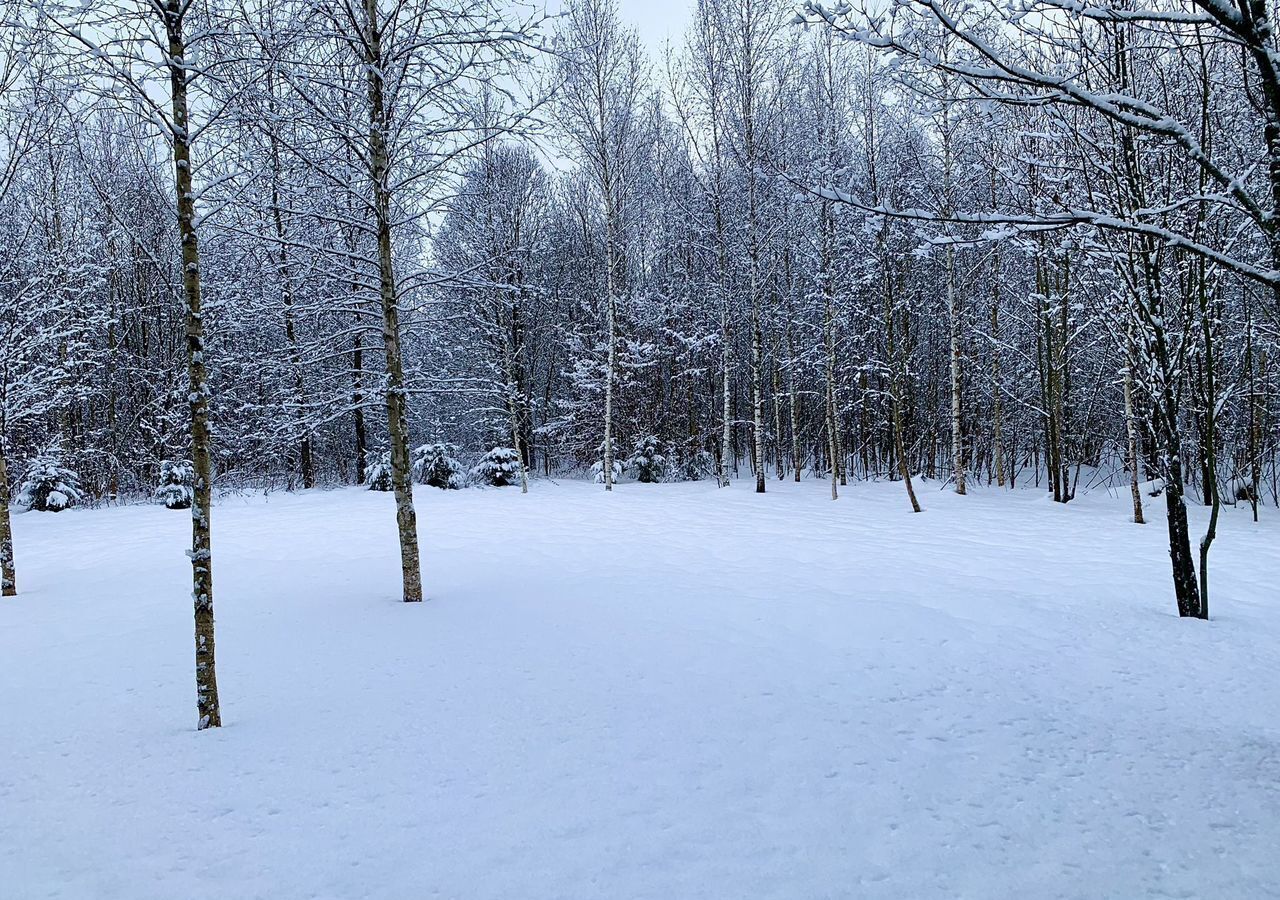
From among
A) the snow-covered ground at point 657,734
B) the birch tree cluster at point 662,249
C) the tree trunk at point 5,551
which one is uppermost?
the birch tree cluster at point 662,249

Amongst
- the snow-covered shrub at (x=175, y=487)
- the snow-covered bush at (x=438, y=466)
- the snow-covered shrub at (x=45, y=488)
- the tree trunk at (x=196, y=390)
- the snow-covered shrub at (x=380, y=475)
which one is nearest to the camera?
the tree trunk at (x=196, y=390)

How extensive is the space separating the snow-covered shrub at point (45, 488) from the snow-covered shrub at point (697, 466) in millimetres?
16556

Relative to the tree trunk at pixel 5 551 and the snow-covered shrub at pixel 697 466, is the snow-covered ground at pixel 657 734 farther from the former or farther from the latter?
the snow-covered shrub at pixel 697 466

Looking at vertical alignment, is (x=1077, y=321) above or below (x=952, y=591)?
above

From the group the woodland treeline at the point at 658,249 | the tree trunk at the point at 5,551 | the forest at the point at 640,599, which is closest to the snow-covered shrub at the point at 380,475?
the woodland treeline at the point at 658,249

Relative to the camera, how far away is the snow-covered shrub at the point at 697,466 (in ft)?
75.1

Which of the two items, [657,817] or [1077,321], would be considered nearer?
[657,817]

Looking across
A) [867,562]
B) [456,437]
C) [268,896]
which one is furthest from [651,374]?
[268,896]

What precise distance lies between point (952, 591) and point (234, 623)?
6711 mm

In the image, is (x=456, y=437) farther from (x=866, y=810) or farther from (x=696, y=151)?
(x=866, y=810)

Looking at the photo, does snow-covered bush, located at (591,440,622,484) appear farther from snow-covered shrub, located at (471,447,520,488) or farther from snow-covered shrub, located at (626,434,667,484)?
snow-covered shrub, located at (471,447,520,488)

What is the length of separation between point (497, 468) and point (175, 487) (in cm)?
816

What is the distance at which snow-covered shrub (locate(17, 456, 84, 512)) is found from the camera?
14867 millimetres

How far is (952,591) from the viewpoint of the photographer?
643cm
